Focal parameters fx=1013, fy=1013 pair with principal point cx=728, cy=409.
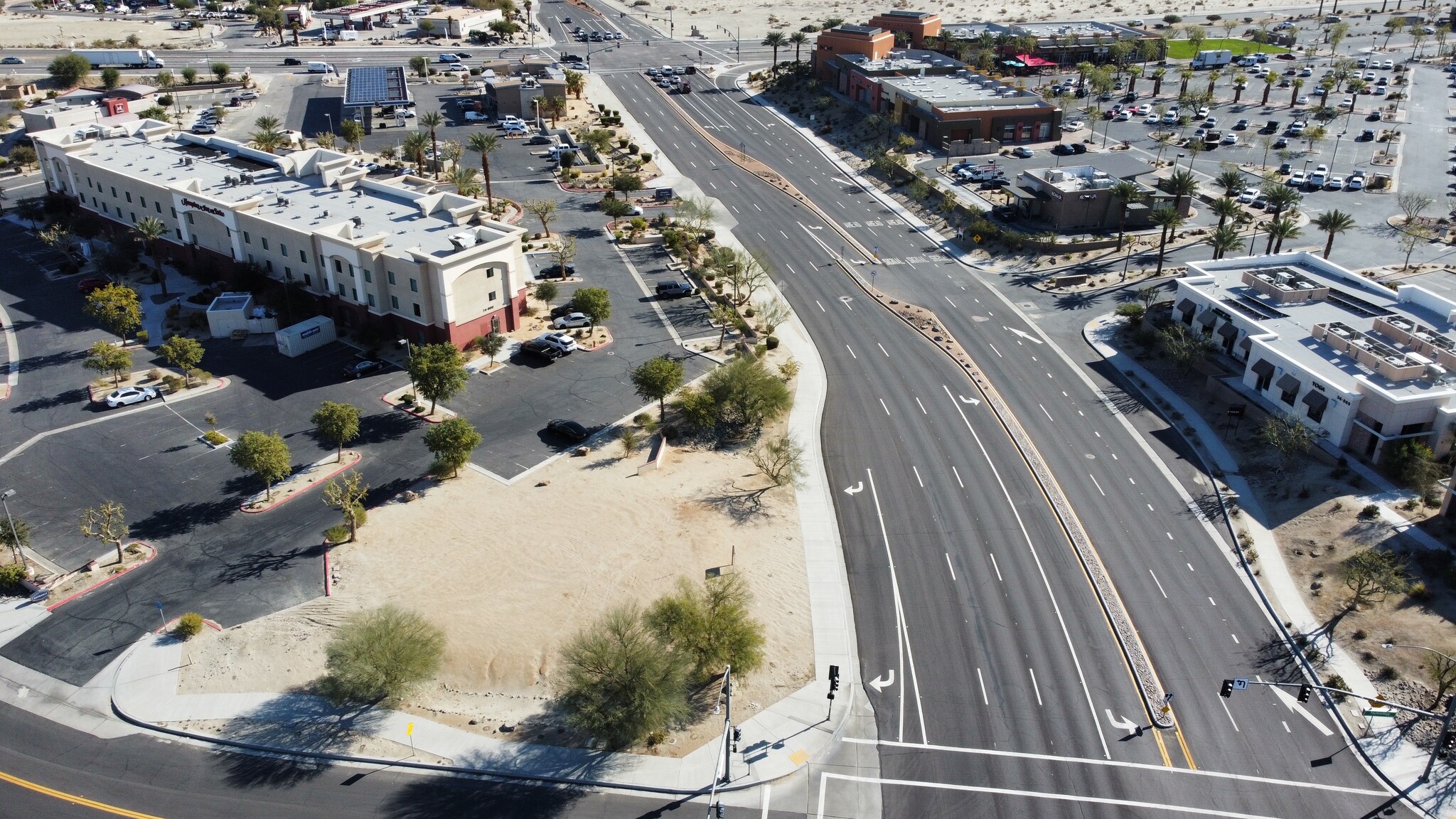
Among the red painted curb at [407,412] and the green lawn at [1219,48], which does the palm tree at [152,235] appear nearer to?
the red painted curb at [407,412]

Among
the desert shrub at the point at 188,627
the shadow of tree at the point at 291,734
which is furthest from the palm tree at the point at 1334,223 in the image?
the desert shrub at the point at 188,627

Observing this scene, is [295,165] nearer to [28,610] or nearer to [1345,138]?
[28,610]

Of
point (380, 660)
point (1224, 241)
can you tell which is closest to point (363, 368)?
point (380, 660)

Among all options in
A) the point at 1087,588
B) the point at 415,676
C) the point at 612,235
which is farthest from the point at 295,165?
the point at 1087,588

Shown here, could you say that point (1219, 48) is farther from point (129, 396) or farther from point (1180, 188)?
point (129, 396)

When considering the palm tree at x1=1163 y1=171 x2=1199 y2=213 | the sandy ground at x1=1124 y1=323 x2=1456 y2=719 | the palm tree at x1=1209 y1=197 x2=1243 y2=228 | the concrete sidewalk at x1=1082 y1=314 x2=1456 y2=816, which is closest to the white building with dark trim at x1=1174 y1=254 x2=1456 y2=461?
the sandy ground at x1=1124 y1=323 x2=1456 y2=719
